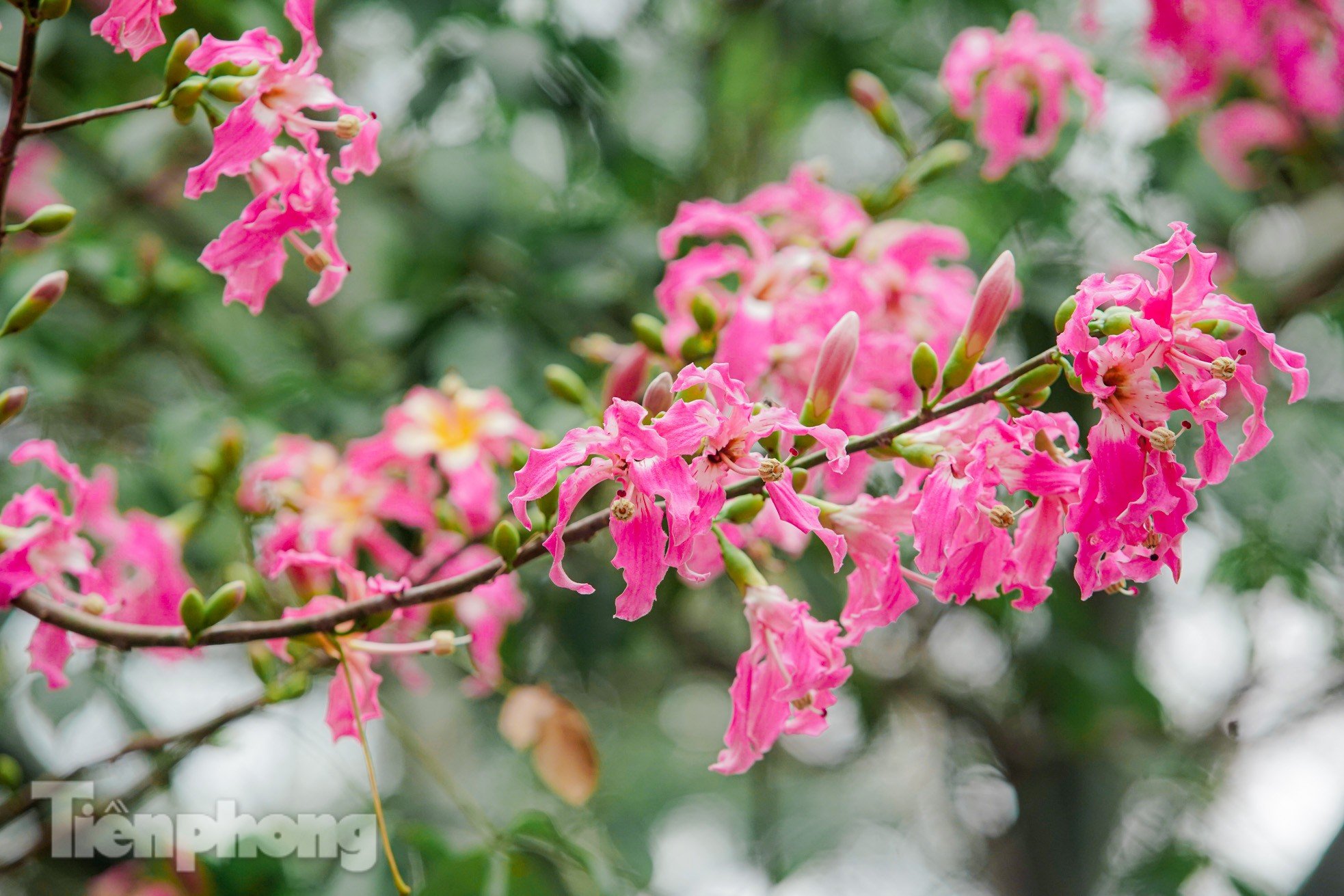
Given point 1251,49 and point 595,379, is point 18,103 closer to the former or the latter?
point 595,379

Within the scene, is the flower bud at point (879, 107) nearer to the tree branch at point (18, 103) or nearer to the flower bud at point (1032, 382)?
the flower bud at point (1032, 382)

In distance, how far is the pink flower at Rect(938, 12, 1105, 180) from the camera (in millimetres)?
1120

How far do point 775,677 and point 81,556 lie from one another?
1.55 ft

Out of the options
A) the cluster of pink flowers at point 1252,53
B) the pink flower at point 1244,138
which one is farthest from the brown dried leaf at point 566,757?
the pink flower at point 1244,138

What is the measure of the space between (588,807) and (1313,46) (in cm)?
160

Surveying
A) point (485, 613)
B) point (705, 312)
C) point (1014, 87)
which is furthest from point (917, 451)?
point (1014, 87)

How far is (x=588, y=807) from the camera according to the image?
169cm

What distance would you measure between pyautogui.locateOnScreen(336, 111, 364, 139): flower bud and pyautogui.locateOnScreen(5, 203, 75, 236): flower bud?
Result: 15cm

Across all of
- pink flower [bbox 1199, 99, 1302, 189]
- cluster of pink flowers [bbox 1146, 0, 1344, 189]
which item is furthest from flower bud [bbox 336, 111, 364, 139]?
pink flower [bbox 1199, 99, 1302, 189]

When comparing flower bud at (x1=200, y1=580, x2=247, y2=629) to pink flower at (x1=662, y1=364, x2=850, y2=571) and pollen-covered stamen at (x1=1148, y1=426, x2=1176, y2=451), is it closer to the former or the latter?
pink flower at (x1=662, y1=364, x2=850, y2=571)

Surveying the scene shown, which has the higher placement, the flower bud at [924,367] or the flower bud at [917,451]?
the flower bud at [924,367]

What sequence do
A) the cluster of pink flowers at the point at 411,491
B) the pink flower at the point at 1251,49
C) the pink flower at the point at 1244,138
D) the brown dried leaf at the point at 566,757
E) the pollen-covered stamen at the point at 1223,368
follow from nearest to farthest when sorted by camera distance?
the pollen-covered stamen at the point at 1223,368 → the cluster of pink flowers at the point at 411,491 → the brown dried leaf at the point at 566,757 → the pink flower at the point at 1251,49 → the pink flower at the point at 1244,138

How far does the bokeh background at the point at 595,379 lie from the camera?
1.19m

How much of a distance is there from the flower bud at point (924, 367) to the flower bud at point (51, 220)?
1.52ft
